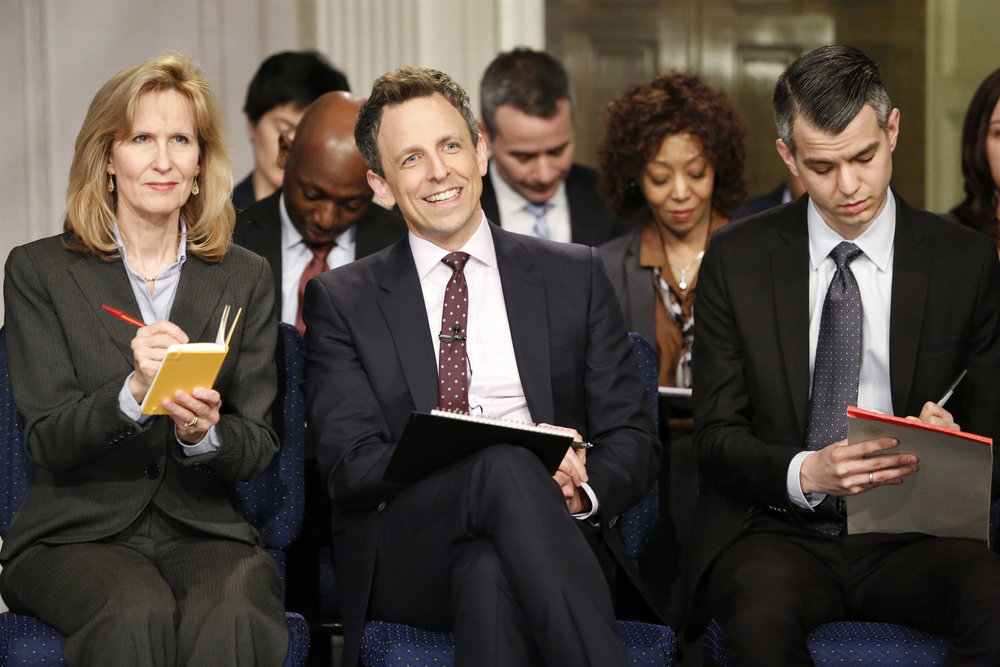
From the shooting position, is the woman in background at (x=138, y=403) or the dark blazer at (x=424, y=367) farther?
the dark blazer at (x=424, y=367)

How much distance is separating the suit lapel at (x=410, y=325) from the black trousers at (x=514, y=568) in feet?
1.13

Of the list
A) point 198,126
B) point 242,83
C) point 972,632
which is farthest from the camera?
point 242,83

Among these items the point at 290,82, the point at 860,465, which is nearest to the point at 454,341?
the point at 860,465

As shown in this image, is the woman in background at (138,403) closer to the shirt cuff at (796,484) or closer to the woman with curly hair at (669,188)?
the shirt cuff at (796,484)

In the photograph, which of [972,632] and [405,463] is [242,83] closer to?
[405,463]

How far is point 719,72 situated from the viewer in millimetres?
6320

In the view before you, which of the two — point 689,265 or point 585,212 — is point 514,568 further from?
point 585,212

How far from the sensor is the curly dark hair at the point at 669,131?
3.88m

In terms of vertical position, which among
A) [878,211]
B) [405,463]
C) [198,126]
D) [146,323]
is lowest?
[405,463]

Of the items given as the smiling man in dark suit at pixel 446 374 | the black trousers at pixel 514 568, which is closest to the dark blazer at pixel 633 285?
the smiling man in dark suit at pixel 446 374

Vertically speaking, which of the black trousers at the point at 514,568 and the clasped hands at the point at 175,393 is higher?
the clasped hands at the point at 175,393

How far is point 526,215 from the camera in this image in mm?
4324

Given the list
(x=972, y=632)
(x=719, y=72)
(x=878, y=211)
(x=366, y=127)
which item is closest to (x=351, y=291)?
(x=366, y=127)

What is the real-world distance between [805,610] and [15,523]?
5.31 feet
